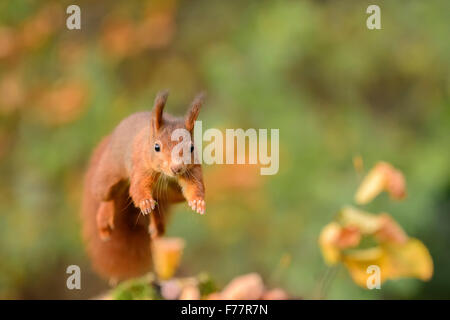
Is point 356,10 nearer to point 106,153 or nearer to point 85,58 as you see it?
point 85,58

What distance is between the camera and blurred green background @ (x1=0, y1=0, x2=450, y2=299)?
2277mm

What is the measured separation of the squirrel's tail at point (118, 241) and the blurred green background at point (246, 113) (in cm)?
122

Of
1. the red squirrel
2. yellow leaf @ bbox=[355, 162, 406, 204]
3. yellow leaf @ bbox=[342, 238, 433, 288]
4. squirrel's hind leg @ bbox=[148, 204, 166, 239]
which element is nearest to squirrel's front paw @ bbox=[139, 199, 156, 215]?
the red squirrel

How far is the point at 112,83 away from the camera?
2.65 m

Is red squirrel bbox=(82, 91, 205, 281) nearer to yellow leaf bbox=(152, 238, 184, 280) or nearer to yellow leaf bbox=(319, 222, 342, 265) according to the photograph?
→ yellow leaf bbox=(152, 238, 184, 280)

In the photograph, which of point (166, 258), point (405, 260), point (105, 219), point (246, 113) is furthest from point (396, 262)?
point (246, 113)

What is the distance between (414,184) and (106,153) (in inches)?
62.7

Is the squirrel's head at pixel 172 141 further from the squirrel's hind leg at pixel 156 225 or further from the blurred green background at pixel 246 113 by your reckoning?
the blurred green background at pixel 246 113

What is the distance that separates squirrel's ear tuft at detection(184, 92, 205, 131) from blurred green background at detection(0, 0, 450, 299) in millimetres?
1499

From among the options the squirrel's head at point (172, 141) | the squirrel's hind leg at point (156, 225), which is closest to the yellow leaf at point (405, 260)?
the squirrel's hind leg at point (156, 225)

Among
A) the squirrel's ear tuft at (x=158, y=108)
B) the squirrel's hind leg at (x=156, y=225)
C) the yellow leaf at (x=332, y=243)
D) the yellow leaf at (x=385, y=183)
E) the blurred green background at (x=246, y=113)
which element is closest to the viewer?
the squirrel's ear tuft at (x=158, y=108)

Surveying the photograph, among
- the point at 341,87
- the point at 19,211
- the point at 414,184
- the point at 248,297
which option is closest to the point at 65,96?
the point at 19,211

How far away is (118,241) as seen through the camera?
0.84 meters

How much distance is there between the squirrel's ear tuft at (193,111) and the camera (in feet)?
1.95
